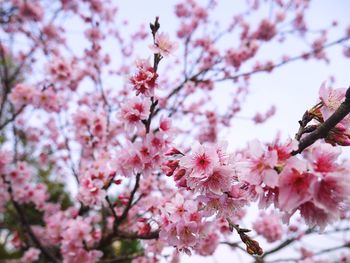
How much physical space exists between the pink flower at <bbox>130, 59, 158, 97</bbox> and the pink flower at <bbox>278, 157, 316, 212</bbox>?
4.04 ft

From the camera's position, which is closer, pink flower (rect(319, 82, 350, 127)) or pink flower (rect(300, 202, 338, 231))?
pink flower (rect(300, 202, 338, 231))

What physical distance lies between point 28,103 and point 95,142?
→ 50.9 inches

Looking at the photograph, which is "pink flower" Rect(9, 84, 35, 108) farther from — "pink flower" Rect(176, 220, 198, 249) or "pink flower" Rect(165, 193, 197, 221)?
"pink flower" Rect(176, 220, 198, 249)

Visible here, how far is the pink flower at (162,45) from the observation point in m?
2.22

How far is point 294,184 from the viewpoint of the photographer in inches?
47.6

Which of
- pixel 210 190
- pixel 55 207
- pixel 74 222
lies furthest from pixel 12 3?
pixel 210 190

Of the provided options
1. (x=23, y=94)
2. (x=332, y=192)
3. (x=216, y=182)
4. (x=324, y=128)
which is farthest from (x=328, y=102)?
(x=23, y=94)

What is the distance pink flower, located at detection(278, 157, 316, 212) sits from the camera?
1.18 metres

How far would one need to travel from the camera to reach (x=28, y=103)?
15.8ft

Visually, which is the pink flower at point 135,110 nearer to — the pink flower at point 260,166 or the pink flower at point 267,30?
the pink flower at point 260,166

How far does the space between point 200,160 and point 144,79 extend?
79cm

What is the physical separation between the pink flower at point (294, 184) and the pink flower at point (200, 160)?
48cm

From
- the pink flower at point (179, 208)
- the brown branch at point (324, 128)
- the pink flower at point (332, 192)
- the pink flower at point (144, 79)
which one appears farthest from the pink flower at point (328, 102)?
the pink flower at point (144, 79)

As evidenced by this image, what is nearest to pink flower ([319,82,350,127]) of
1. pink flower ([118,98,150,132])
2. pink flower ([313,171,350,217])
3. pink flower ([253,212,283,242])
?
pink flower ([313,171,350,217])
